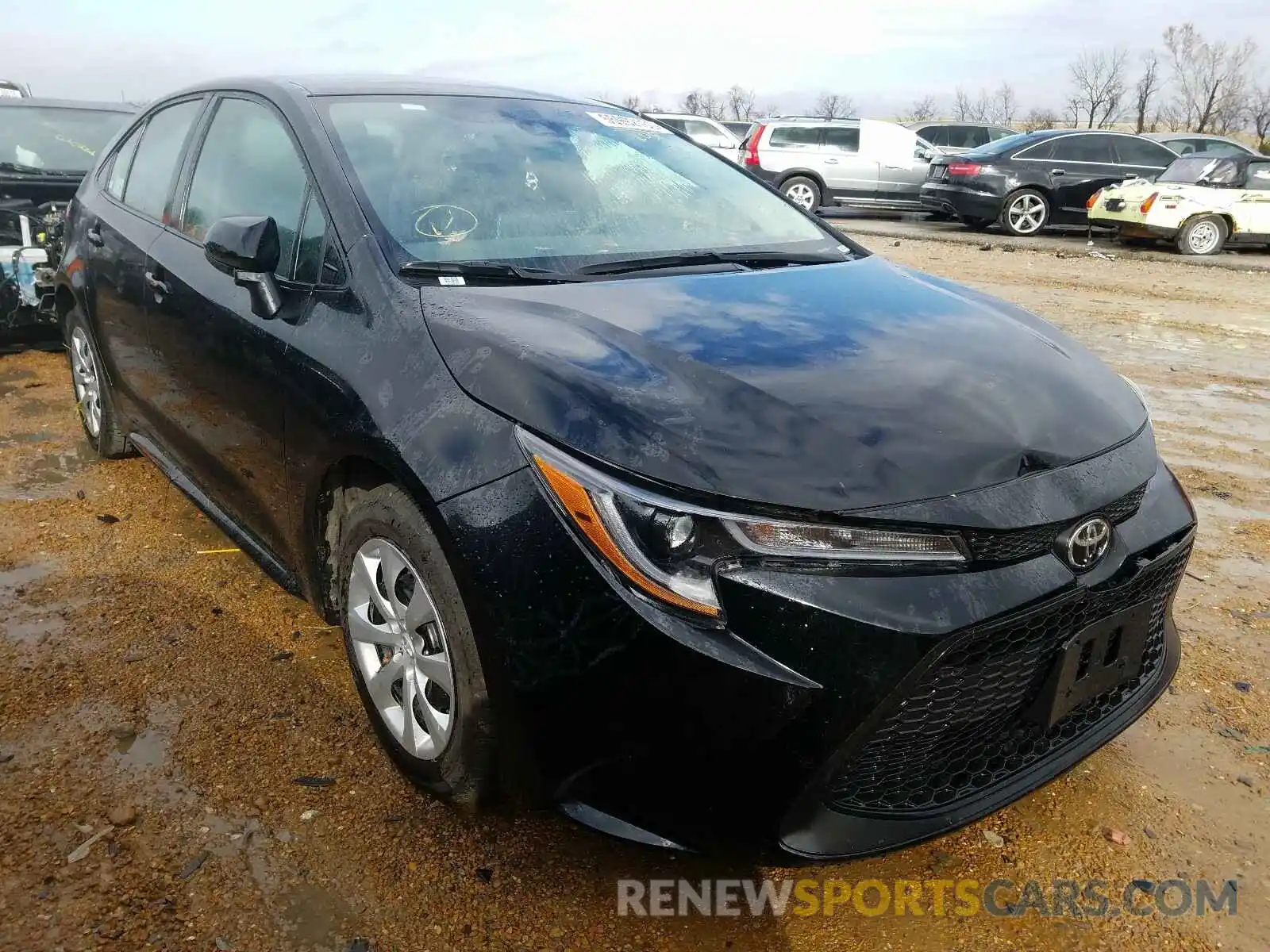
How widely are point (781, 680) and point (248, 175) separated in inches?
92.1

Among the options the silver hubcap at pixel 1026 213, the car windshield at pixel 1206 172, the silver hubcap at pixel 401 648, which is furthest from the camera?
the silver hubcap at pixel 1026 213

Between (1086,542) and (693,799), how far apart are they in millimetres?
902

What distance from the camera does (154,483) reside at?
14.2ft

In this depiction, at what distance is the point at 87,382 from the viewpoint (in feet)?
14.7

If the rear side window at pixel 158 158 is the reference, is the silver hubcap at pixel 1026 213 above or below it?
below

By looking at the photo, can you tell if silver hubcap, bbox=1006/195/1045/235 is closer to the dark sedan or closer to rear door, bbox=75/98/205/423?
the dark sedan

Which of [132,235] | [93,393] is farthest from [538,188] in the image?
[93,393]

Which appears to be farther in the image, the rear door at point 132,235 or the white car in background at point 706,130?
the white car in background at point 706,130

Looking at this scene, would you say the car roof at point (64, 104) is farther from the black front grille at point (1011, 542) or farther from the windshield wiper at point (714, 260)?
the black front grille at point (1011, 542)

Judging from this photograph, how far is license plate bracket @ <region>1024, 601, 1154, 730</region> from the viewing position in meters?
1.90

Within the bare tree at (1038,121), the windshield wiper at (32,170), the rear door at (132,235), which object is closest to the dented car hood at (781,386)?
the rear door at (132,235)

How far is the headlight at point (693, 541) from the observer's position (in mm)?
1710

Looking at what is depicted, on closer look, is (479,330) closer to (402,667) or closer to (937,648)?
(402,667)

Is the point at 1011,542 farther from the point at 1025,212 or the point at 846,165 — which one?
the point at 846,165
